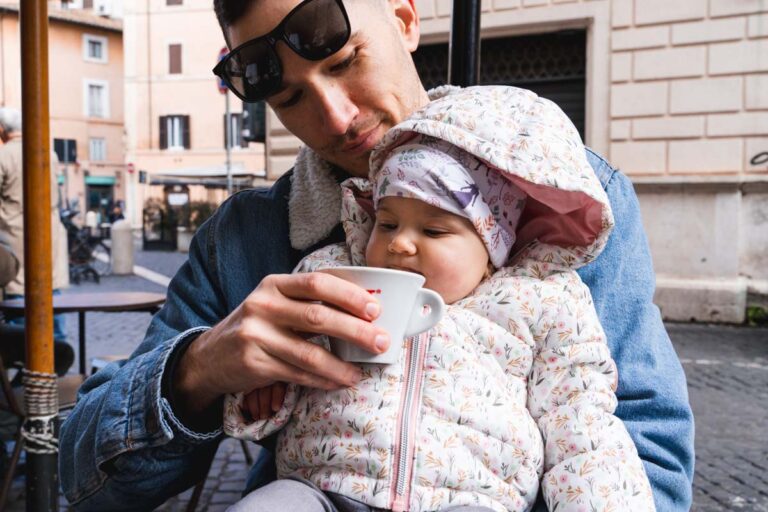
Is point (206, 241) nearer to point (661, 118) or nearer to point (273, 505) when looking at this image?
Result: point (273, 505)

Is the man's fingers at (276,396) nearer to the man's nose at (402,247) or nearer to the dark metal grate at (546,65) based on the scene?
the man's nose at (402,247)

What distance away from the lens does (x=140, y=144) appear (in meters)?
37.7

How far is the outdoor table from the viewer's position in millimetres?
4312

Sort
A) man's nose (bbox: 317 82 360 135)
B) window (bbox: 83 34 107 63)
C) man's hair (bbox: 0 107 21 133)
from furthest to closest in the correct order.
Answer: window (bbox: 83 34 107 63)
man's hair (bbox: 0 107 21 133)
man's nose (bbox: 317 82 360 135)

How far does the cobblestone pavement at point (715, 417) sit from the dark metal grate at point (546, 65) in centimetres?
373

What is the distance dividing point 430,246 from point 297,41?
529 mm

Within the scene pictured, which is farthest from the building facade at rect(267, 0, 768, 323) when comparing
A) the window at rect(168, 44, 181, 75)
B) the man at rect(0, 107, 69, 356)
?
the window at rect(168, 44, 181, 75)

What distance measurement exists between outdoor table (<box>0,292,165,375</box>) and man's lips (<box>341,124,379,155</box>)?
3.19m

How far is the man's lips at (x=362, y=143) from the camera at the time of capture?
1.56 metres

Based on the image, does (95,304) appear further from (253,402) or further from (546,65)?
(546,65)

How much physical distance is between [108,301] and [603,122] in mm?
7668

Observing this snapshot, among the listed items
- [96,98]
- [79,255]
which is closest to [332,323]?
[79,255]

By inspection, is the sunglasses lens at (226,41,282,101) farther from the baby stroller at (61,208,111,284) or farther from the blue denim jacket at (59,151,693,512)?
the baby stroller at (61,208,111,284)

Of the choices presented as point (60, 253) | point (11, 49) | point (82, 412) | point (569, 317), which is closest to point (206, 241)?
point (82, 412)
